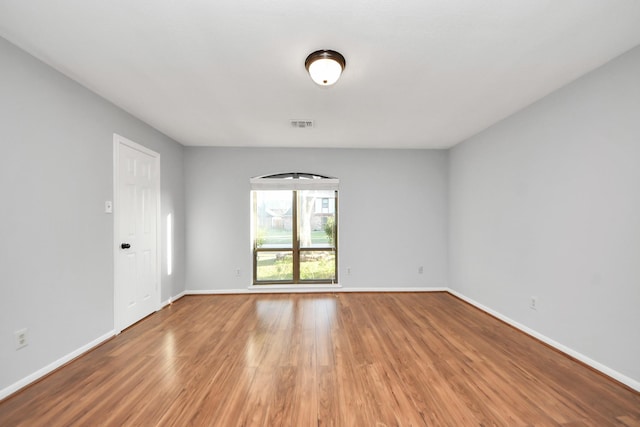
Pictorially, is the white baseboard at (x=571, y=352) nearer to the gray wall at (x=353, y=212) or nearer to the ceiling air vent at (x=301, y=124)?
the gray wall at (x=353, y=212)

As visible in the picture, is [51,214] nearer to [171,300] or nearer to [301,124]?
[171,300]

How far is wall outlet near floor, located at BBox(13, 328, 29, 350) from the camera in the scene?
1.88 metres

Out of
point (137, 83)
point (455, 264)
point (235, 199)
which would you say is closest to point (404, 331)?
point (455, 264)

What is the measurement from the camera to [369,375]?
211cm

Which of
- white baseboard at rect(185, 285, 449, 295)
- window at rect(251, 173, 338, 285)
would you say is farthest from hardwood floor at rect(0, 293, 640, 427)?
window at rect(251, 173, 338, 285)

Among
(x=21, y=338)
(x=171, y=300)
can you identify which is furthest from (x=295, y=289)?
(x=21, y=338)

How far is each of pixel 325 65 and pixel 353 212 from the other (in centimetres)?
292

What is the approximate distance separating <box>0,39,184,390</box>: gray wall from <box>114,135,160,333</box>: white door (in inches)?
5.4

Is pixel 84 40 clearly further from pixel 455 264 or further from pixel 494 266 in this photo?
pixel 455 264

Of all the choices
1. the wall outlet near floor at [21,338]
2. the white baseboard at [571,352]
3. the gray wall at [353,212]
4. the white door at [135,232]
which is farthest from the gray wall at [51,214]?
the white baseboard at [571,352]

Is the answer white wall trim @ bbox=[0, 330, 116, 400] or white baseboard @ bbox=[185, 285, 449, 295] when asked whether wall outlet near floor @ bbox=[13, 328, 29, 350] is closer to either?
white wall trim @ bbox=[0, 330, 116, 400]

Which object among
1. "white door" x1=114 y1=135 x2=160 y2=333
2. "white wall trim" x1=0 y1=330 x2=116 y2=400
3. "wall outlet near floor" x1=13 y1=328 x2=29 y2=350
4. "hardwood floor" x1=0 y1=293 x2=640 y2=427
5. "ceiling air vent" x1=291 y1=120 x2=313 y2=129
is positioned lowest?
"hardwood floor" x1=0 y1=293 x2=640 y2=427

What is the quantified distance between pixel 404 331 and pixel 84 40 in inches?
151

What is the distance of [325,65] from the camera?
196 cm
